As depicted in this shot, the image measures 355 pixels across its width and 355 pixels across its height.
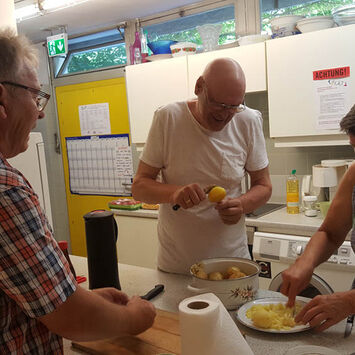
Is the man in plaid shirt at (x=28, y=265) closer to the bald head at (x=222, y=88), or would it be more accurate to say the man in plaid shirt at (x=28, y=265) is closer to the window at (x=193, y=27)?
the bald head at (x=222, y=88)

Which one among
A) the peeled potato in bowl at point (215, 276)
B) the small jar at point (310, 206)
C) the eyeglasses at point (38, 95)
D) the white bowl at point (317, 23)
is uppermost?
the white bowl at point (317, 23)

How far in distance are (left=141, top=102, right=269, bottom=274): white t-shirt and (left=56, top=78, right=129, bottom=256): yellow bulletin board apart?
235 centimetres

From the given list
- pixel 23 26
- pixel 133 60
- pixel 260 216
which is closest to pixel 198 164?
pixel 260 216

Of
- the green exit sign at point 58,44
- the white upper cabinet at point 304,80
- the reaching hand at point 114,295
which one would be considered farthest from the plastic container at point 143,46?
the reaching hand at point 114,295

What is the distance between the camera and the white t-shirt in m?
1.68

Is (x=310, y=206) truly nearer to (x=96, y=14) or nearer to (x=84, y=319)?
(x=84, y=319)

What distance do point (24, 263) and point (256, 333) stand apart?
2.25ft

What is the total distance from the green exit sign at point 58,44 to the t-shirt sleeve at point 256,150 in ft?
7.37

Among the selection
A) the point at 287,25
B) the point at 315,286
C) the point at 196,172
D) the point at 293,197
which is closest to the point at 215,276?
the point at 196,172

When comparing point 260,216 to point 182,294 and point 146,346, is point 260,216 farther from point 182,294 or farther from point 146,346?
point 146,346

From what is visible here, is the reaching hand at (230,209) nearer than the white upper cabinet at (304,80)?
Yes

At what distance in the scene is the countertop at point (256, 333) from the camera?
104cm

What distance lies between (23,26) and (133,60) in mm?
1101

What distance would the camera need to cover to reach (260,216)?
8.93 feet
